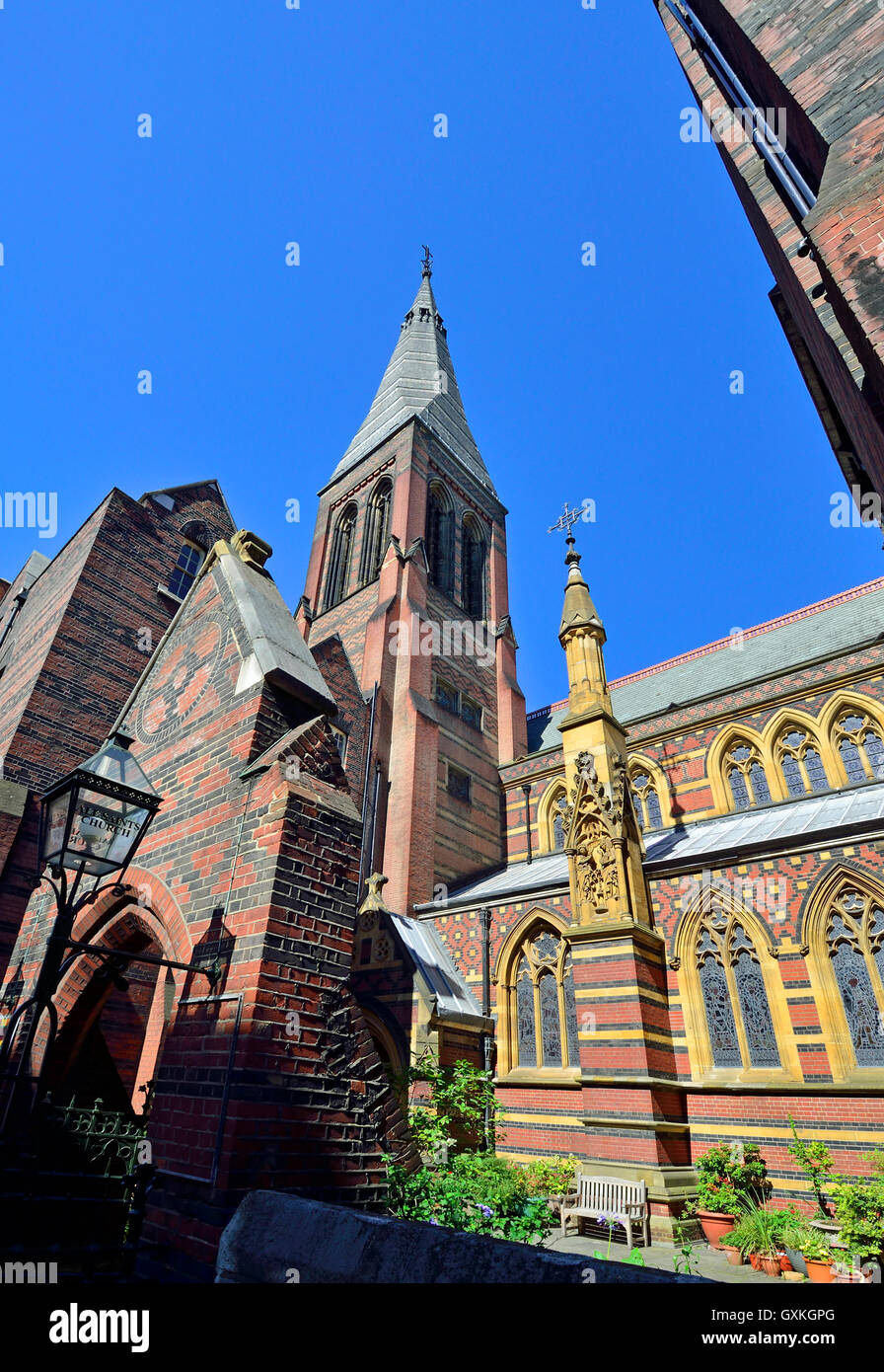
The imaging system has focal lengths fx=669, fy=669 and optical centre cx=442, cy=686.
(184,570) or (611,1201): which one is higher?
(184,570)

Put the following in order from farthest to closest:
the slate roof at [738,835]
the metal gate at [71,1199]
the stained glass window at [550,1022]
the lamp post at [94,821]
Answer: the stained glass window at [550,1022]
the slate roof at [738,835]
the lamp post at [94,821]
the metal gate at [71,1199]

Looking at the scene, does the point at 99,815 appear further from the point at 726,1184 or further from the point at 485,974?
the point at 485,974

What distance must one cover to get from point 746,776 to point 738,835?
3.26m

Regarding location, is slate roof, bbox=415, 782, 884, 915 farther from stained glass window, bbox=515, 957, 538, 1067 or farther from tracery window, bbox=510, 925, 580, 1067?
stained glass window, bbox=515, 957, 538, 1067

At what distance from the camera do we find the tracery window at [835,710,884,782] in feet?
48.5

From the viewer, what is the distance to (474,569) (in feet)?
89.9

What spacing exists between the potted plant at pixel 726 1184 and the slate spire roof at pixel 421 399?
25.0 meters

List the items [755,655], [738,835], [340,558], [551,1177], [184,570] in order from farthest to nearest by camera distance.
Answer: [340,558], [755,655], [738,835], [184,570], [551,1177]

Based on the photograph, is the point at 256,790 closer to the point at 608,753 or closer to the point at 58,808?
the point at 58,808

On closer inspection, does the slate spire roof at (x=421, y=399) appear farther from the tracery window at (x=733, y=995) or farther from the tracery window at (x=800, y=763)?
the tracery window at (x=733, y=995)

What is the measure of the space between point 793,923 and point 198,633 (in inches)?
439

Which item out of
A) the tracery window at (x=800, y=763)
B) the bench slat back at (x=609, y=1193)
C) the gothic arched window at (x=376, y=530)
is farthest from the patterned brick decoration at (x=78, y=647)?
the tracery window at (x=800, y=763)

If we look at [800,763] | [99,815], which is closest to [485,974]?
[800,763]

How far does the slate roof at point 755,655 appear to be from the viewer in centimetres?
1825
